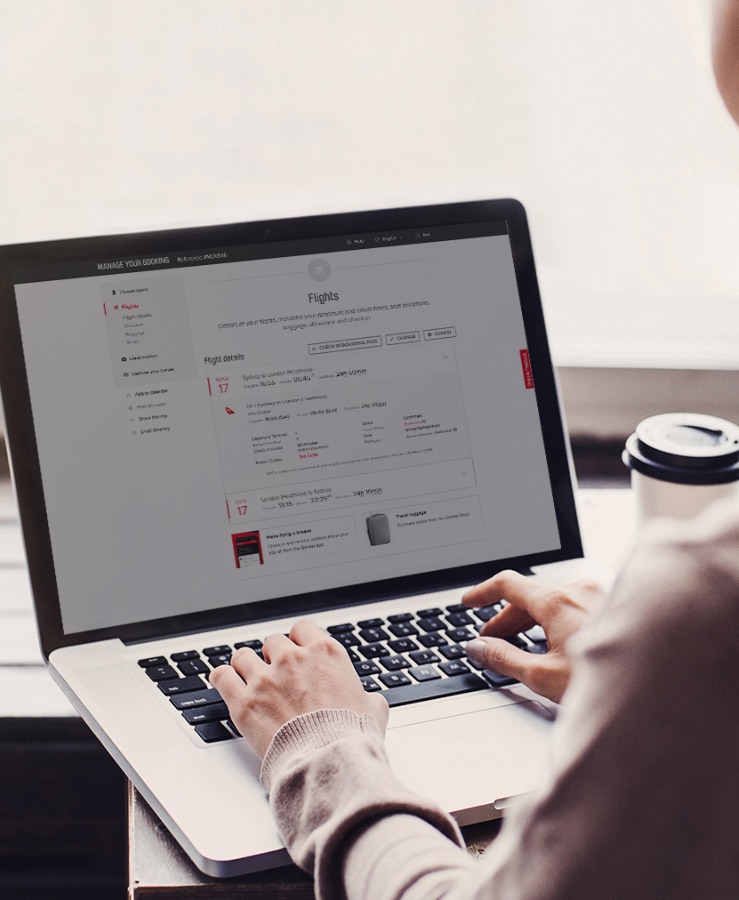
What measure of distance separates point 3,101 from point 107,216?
16 centimetres

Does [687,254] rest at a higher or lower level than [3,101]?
lower

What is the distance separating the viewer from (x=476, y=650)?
2.43 feet

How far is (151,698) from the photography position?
0.70 m

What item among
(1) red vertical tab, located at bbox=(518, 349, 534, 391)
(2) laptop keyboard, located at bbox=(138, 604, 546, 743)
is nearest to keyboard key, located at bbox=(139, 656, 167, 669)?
(2) laptop keyboard, located at bbox=(138, 604, 546, 743)

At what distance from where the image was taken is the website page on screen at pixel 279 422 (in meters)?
0.78

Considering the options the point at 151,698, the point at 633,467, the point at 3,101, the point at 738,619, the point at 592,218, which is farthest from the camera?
the point at 592,218

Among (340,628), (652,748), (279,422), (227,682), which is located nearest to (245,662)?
(227,682)

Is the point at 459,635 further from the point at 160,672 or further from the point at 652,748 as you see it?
the point at 652,748

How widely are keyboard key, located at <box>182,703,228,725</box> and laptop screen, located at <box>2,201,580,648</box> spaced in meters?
0.13

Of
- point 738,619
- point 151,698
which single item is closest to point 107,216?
point 151,698

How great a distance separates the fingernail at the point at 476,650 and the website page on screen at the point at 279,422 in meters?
0.12

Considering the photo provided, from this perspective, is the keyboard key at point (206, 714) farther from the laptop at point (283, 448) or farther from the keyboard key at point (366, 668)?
the keyboard key at point (366, 668)

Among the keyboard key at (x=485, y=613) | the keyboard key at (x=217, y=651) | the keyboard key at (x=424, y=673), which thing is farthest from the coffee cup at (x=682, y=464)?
the keyboard key at (x=217, y=651)

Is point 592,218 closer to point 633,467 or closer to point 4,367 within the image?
point 633,467
